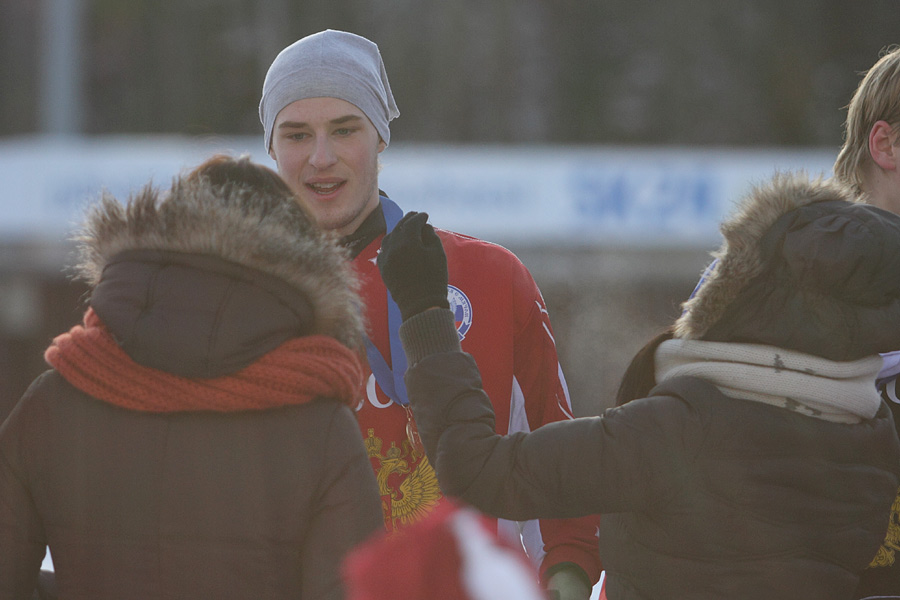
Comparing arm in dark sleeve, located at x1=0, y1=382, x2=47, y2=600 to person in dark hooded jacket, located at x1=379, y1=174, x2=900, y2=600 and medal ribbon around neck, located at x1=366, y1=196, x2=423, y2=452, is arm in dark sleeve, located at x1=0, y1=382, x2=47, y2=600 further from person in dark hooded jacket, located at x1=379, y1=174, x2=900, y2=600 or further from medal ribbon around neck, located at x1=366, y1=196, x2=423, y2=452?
medal ribbon around neck, located at x1=366, y1=196, x2=423, y2=452

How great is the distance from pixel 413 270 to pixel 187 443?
0.47m

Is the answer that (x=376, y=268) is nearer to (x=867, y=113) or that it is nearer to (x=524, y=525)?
(x=524, y=525)

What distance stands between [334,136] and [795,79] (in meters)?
18.3

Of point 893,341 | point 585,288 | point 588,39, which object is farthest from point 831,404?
point 588,39

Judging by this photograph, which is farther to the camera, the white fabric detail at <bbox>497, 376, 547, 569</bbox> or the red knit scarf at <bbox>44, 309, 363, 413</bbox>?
the white fabric detail at <bbox>497, 376, 547, 569</bbox>

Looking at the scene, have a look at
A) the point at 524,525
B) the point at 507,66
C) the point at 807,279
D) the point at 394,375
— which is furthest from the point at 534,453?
the point at 507,66

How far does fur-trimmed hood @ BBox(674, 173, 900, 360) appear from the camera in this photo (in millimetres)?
1688

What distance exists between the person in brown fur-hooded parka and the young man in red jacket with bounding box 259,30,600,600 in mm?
669

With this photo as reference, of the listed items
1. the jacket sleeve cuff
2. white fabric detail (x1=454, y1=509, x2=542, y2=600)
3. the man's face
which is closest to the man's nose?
the man's face

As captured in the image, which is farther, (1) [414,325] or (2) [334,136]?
(2) [334,136]

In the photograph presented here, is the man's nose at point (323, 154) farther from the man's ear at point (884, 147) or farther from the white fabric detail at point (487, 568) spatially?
the white fabric detail at point (487, 568)

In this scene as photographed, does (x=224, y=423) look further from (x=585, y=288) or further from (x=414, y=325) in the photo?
(x=585, y=288)

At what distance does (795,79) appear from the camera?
19.4 m

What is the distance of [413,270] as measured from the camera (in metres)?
1.85
